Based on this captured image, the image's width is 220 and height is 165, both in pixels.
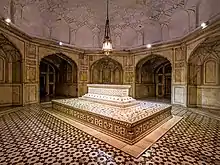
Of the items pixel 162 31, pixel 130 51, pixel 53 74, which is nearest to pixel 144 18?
pixel 162 31

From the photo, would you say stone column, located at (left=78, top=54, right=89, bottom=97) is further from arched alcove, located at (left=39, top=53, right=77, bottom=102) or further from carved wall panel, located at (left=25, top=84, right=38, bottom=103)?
carved wall panel, located at (left=25, top=84, right=38, bottom=103)

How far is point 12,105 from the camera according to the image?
26.4 ft

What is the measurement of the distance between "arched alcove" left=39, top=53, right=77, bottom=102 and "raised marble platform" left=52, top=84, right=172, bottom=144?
5509 millimetres

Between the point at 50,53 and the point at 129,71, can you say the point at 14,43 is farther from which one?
the point at 129,71

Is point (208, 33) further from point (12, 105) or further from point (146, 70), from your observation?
point (12, 105)

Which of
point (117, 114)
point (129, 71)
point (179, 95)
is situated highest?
point (129, 71)

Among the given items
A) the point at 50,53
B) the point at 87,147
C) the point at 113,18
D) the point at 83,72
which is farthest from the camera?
the point at 83,72

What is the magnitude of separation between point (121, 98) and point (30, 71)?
611 cm

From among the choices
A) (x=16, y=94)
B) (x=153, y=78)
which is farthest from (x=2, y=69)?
(x=153, y=78)

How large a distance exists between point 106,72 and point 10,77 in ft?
24.7

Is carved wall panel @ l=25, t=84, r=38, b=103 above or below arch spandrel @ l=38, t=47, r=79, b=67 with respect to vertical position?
below

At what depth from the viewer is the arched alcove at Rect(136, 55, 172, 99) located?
12.1 meters

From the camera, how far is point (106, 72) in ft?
43.5

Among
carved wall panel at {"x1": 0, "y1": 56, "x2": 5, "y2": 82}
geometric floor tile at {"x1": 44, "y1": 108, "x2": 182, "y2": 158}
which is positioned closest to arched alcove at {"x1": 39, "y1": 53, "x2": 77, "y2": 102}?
carved wall panel at {"x1": 0, "y1": 56, "x2": 5, "y2": 82}
